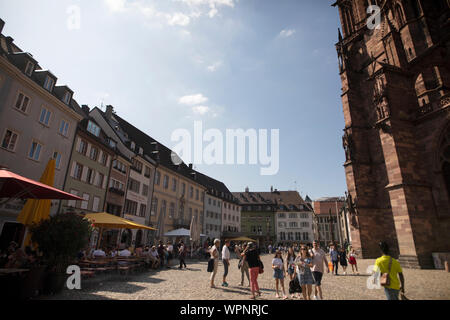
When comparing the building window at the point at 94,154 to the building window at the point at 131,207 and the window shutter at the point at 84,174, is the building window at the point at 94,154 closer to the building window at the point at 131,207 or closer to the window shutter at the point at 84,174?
the window shutter at the point at 84,174

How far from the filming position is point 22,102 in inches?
561

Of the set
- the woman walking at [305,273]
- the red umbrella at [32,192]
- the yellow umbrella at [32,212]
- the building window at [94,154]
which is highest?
the building window at [94,154]

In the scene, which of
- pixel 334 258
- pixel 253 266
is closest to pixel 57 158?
pixel 253 266

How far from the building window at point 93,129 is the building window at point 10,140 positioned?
691 cm

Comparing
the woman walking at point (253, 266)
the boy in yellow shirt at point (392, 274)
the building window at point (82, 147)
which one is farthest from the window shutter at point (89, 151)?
the boy in yellow shirt at point (392, 274)

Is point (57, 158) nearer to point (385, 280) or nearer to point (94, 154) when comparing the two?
point (94, 154)

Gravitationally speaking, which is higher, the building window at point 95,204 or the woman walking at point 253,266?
the building window at point 95,204

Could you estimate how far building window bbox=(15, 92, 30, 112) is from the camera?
14.0 m

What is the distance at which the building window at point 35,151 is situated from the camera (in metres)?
14.8

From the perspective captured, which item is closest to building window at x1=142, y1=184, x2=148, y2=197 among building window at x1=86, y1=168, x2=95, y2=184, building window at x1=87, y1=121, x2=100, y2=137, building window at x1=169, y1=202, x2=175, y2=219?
building window at x1=169, y1=202, x2=175, y2=219

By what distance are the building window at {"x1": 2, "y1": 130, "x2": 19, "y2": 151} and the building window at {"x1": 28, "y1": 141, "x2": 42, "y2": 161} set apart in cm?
108
